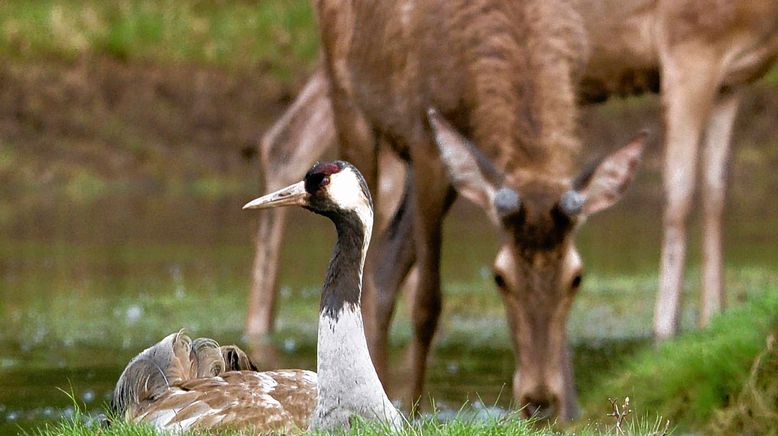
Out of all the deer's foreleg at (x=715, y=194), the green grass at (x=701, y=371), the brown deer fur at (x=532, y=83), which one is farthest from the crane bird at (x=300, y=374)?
the deer's foreleg at (x=715, y=194)

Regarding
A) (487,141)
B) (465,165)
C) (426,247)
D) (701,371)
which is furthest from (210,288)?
(701,371)

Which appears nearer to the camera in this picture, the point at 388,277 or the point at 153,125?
the point at 388,277

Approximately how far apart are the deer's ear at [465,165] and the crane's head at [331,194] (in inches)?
64.9

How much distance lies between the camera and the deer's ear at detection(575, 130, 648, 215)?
24.2 ft

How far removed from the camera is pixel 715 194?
11562 mm

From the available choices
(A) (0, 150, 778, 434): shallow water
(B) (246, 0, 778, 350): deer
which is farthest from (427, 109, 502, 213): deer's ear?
(B) (246, 0, 778, 350): deer

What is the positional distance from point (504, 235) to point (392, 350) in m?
3.91

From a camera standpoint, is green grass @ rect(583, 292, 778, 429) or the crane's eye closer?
the crane's eye

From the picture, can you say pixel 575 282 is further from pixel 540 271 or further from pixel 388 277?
pixel 388 277

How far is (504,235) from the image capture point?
725cm

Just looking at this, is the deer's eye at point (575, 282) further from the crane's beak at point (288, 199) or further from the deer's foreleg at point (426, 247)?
the crane's beak at point (288, 199)

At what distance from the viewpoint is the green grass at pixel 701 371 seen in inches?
287

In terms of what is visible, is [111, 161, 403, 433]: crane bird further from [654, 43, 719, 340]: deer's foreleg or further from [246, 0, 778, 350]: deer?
[654, 43, 719, 340]: deer's foreleg

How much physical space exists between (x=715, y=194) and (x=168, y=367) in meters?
5.77
